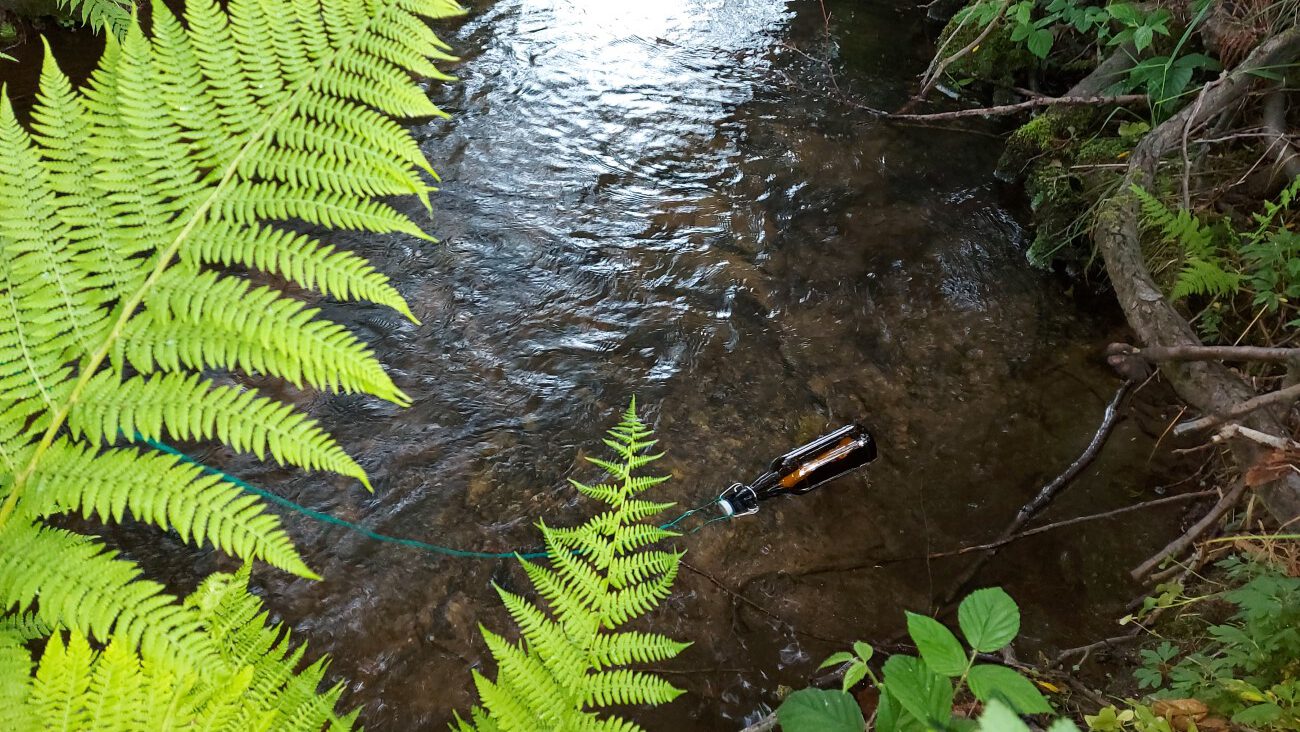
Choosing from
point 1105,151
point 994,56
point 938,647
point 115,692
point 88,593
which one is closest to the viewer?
point 115,692

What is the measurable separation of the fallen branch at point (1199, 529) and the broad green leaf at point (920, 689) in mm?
1759

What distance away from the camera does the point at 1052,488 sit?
10.7ft

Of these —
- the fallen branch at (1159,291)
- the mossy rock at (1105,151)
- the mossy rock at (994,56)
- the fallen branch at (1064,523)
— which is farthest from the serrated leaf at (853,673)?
the mossy rock at (994,56)

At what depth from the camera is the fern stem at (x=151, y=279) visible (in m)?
→ 1.18

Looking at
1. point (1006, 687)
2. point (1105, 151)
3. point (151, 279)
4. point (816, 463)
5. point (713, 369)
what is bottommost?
point (816, 463)

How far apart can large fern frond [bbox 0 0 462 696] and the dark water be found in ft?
4.98

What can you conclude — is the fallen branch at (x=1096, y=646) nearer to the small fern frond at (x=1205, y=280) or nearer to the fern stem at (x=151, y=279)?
the small fern frond at (x=1205, y=280)

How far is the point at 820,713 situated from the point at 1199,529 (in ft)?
6.60

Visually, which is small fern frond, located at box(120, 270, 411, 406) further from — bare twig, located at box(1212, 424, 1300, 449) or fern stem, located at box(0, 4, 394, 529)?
bare twig, located at box(1212, 424, 1300, 449)

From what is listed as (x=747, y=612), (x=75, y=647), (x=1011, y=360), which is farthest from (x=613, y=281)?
(x=75, y=647)

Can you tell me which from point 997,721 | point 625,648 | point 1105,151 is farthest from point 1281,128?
point 997,721

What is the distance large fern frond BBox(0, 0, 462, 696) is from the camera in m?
1.15

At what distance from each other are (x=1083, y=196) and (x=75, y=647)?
4.81m

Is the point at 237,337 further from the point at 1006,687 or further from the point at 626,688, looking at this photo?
the point at 1006,687
